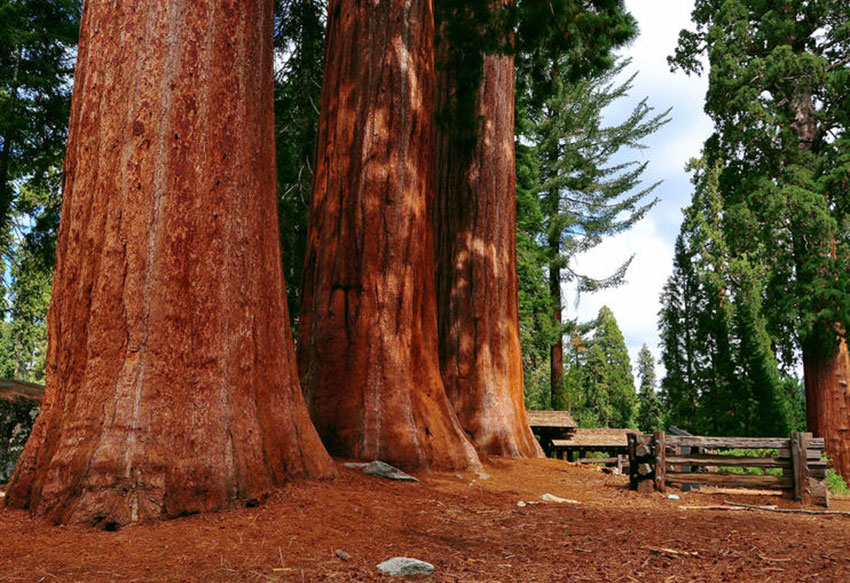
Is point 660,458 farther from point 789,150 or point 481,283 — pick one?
point 789,150

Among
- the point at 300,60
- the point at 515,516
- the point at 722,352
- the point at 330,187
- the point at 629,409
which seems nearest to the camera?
the point at 515,516

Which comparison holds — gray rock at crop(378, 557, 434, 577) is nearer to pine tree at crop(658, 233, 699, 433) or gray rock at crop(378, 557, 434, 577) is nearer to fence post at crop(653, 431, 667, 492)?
fence post at crop(653, 431, 667, 492)

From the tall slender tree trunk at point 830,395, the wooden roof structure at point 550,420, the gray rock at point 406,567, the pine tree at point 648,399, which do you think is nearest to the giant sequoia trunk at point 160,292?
the gray rock at point 406,567

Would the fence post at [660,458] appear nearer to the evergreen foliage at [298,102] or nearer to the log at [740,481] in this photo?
the log at [740,481]

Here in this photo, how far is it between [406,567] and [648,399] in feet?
177

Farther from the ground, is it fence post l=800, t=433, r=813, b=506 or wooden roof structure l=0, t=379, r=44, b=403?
wooden roof structure l=0, t=379, r=44, b=403

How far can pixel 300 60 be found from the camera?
14516mm

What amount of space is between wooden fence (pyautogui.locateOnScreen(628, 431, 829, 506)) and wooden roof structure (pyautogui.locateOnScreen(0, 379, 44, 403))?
713cm

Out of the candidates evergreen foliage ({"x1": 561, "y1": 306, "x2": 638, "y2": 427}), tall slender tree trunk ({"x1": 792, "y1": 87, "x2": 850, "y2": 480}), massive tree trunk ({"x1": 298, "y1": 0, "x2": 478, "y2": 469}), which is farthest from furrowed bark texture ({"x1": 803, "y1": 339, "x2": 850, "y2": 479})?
evergreen foliage ({"x1": 561, "y1": 306, "x2": 638, "y2": 427})

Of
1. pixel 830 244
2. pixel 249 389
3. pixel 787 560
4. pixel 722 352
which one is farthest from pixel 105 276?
pixel 722 352

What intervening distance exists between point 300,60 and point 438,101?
5.38 metres

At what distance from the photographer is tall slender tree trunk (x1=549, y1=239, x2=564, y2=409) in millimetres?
26031

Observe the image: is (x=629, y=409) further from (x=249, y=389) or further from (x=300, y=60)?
Result: (x=249, y=389)

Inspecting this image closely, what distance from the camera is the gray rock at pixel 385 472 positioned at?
620cm
